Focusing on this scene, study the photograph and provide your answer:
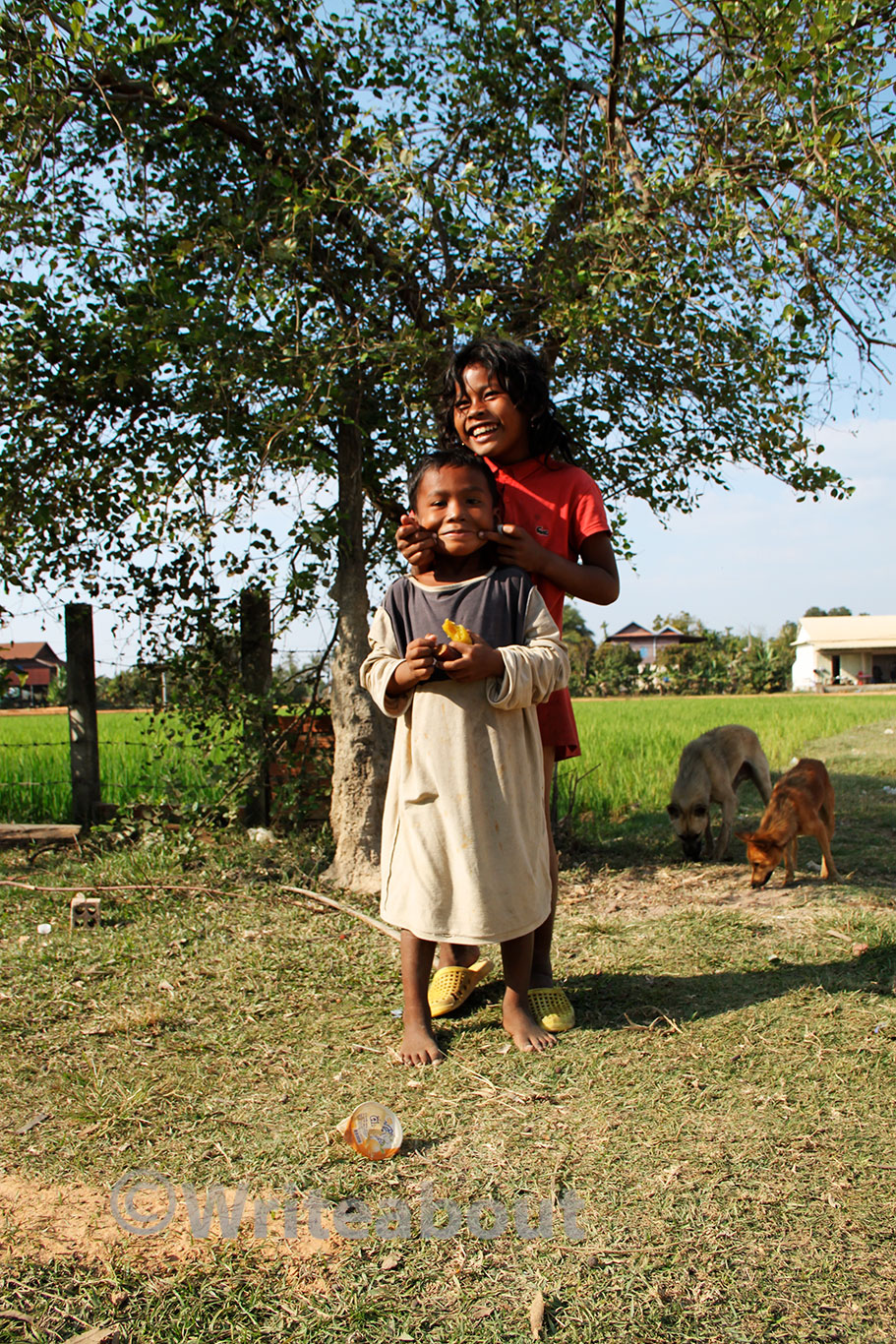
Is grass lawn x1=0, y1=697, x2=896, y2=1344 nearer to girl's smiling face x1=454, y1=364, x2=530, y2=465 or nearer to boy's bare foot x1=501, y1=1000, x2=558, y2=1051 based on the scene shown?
boy's bare foot x1=501, y1=1000, x2=558, y2=1051

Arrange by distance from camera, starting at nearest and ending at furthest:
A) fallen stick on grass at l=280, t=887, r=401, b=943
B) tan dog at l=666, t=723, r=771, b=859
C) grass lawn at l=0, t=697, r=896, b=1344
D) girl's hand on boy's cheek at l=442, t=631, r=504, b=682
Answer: grass lawn at l=0, t=697, r=896, b=1344 < girl's hand on boy's cheek at l=442, t=631, r=504, b=682 < fallen stick on grass at l=280, t=887, r=401, b=943 < tan dog at l=666, t=723, r=771, b=859

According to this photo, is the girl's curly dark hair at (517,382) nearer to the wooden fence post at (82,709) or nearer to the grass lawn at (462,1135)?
the grass lawn at (462,1135)

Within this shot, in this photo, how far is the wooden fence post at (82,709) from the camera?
20.2 feet

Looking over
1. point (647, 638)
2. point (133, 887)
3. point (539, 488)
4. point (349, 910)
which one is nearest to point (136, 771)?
point (133, 887)

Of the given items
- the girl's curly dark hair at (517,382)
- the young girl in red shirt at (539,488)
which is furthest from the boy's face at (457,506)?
the girl's curly dark hair at (517,382)

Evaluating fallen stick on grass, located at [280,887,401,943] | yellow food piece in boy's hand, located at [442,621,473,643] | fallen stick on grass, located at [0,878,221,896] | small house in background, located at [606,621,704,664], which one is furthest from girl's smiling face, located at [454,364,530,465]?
small house in background, located at [606,621,704,664]

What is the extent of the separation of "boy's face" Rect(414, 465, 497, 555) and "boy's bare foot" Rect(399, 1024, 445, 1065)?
1.41 m

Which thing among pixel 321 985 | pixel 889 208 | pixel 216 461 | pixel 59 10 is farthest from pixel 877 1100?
pixel 59 10

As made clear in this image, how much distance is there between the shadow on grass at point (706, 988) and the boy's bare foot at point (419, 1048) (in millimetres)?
517

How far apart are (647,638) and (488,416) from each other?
72.3m

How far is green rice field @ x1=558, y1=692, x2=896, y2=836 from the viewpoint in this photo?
7.99 metres

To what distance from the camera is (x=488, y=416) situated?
2.92 meters

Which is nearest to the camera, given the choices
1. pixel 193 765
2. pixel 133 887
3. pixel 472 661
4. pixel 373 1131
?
pixel 373 1131

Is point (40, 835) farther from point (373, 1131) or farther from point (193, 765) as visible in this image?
point (373, 1131)
